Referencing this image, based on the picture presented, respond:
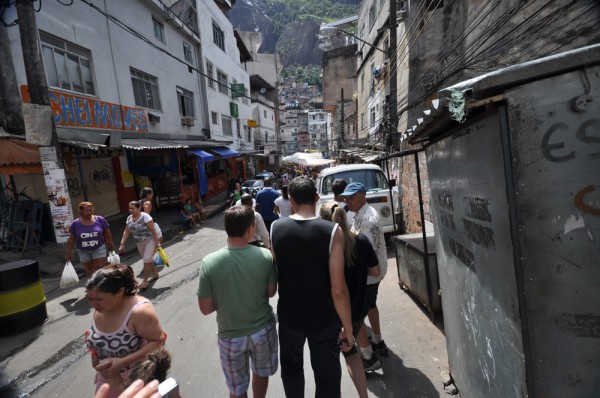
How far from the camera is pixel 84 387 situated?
3160mm

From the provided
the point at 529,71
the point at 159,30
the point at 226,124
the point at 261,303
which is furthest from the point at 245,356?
the point at 226,124

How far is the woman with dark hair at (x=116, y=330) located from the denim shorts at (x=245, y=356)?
0.51 m

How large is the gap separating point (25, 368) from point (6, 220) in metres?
6.14

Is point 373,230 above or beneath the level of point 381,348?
above

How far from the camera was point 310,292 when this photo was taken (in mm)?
2055

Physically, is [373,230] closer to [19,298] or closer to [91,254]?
[91,254]

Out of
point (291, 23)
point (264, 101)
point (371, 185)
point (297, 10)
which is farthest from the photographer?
point (297, 10)

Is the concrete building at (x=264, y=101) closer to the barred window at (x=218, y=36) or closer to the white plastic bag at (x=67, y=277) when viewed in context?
the barred window at (x=218, y=36)

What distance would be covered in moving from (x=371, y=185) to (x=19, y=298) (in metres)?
7.18

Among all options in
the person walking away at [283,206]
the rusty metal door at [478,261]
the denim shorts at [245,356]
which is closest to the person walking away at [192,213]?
the person walking away at [283,206]

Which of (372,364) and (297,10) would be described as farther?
(297,10)

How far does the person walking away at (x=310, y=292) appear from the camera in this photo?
6.57 feet

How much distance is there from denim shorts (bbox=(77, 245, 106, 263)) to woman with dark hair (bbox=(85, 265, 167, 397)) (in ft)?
12.3

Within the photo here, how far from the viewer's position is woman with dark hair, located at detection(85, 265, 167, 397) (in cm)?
196
